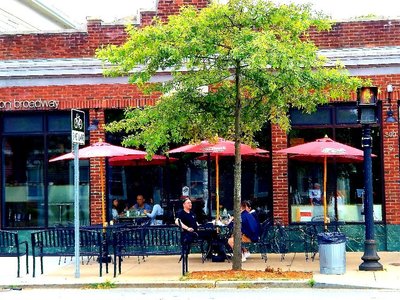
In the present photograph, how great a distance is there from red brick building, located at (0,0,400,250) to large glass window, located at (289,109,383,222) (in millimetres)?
25

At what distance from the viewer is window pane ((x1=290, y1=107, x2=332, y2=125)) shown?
18094 mm

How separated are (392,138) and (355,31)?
9.31 feet

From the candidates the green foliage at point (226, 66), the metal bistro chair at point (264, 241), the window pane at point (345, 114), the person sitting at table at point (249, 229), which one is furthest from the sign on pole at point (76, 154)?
the window pane at point (345, 114)

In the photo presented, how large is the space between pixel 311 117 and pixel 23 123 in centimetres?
746

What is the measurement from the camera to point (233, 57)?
13.2 m

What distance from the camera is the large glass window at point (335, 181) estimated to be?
18.0 metres

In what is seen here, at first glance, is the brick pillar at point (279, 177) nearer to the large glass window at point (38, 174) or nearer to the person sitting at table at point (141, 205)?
the person sitting at table at point (141, 205)

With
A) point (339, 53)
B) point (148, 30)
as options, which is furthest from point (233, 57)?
point (339, 53)

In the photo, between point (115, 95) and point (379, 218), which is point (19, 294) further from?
point (379, 218)

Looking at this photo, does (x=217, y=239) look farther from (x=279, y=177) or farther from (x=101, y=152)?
(x=101, y=152)

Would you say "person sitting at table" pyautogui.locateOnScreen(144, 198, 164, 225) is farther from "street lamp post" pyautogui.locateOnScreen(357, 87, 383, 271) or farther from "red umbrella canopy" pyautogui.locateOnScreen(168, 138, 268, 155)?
"street lamp post" pyautogui.locateOnScreen(357, 87, 383, 271)

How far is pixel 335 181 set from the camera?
18.2 meters

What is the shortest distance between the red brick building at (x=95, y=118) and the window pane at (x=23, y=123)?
0.03 metres

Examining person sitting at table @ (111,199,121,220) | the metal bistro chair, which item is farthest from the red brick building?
the metal bistro chair
